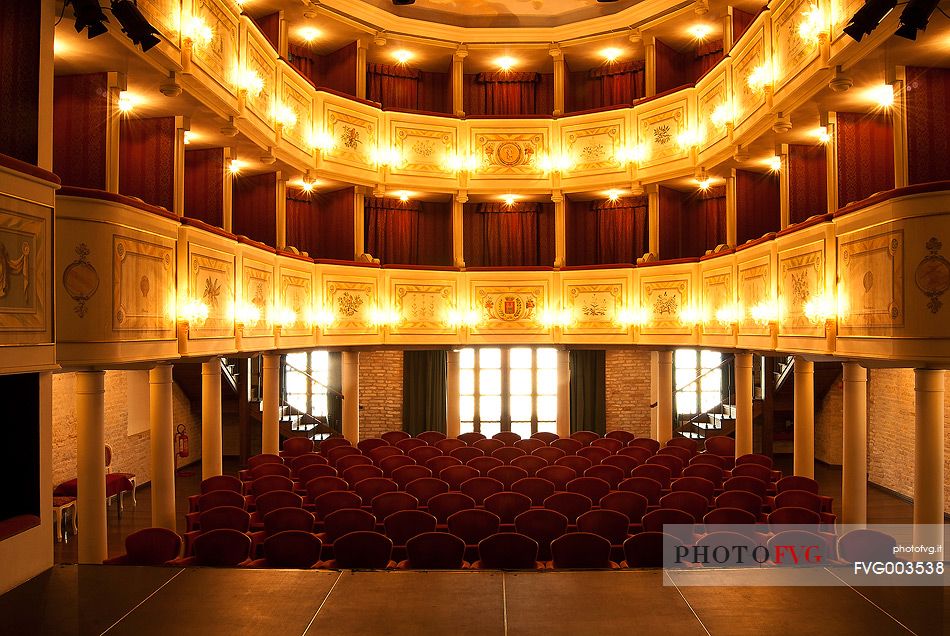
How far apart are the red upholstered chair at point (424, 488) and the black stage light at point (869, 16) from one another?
8.04 metres

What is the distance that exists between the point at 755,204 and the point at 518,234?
647 centimetres

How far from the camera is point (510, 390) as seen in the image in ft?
73.6

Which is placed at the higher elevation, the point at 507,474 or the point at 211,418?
the point at 211,418

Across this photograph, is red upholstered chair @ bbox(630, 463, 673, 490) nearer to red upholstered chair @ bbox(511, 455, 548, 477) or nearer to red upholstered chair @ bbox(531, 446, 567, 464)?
red upholstered chair @ bbox(511, 455, 548, 477)

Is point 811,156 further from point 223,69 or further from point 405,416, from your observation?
point 405,416

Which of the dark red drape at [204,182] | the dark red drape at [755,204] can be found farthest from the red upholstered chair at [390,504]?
the dark red drape at [755,204]

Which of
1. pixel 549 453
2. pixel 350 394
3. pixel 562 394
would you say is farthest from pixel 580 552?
pixel 562 394

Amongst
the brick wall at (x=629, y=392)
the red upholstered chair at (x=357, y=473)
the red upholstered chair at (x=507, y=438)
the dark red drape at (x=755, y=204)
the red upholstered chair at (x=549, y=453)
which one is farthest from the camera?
the brick wall at (x=629, y=392)

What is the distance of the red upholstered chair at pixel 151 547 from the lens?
7918mm

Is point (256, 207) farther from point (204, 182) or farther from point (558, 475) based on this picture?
point (558, 475)

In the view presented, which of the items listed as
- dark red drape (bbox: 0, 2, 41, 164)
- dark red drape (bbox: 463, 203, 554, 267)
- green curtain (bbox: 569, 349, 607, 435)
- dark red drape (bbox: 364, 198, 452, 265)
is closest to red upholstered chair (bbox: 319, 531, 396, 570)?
dark red drape (bbox: 0, 2, 41, 164)

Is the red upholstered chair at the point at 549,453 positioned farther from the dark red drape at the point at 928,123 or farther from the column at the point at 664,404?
the dark red drape at the point at 928,123

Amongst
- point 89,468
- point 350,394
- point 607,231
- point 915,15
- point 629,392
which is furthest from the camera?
point 629,392

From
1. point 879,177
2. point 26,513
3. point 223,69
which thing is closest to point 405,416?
point 223,69
